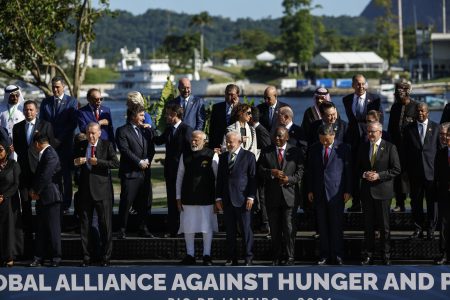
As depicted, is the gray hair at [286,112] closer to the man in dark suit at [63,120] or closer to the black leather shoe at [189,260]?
the black leather shoe at [189,260]

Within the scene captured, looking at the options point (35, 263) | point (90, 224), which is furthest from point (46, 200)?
→ point (35, 263)

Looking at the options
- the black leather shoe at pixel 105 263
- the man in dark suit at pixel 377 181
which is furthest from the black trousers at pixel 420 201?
the black leather shoe at pixel 105 263

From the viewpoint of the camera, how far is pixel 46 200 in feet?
38.2

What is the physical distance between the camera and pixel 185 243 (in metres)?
12.0

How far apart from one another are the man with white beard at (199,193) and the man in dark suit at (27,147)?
1.70 m

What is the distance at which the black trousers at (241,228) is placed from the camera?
11.4 metres

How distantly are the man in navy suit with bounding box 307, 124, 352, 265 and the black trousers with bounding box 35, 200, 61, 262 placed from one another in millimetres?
2918

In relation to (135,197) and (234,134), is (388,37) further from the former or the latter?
(234,134)

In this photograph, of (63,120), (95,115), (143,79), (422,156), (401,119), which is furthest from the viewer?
(143,79)

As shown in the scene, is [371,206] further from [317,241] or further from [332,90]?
[332,90]

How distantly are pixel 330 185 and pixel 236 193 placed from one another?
1.03 metres

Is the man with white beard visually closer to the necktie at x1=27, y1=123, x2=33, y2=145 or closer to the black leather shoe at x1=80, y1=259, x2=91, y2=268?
the black leather shoe at x1=80, y1=259, x2=91, y2=268

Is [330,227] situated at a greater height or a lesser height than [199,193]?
lesser

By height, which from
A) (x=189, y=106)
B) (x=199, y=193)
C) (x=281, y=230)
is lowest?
(x=281, y=230)
